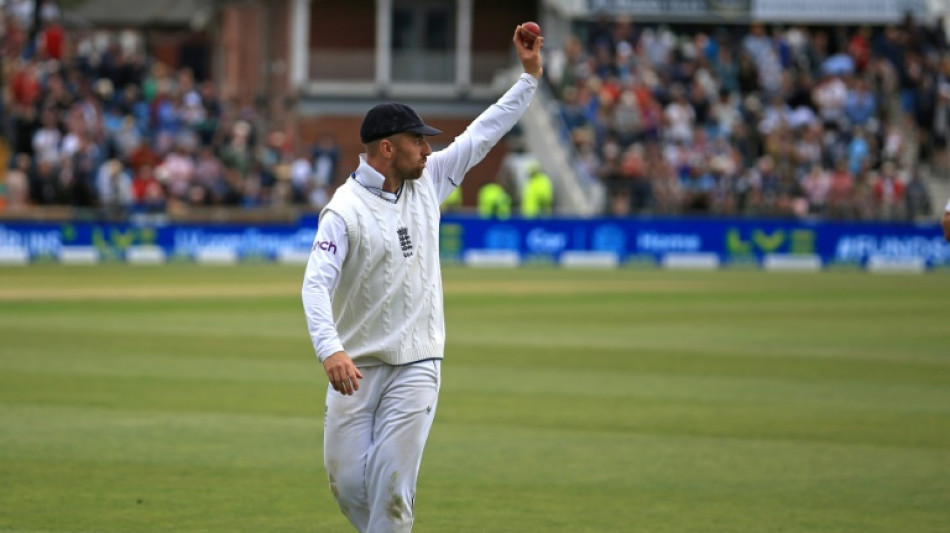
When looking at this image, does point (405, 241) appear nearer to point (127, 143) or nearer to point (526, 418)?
point (526, 418)

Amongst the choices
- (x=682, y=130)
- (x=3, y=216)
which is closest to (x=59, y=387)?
(x=3, y=216)

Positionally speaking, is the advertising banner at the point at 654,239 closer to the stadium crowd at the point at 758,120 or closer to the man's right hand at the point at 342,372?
the stadium crowd at the point at 758,120

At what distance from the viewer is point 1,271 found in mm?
29875

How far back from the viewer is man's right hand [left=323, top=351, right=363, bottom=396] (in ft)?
22.0

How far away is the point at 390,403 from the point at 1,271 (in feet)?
79.4

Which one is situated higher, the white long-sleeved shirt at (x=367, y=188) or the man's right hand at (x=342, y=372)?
the white long-sleeved shirt at (x=367, y=188)

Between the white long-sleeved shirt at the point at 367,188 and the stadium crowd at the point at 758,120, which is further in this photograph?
the stadium crowd at the point at 758,120

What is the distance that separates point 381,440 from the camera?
23.2 feet

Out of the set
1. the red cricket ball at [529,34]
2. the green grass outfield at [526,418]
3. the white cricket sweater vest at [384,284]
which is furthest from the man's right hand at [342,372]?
the green grass outfield at [526,418]

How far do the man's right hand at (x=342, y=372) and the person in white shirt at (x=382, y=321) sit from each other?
27cm

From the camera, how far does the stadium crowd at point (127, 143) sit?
110 feet

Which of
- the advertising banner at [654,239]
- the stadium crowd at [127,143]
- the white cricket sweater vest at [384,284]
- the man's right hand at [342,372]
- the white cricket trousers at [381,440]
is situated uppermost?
the white cricket sweater vest at [384,284]

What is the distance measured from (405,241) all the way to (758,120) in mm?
32504

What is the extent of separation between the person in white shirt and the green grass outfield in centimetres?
178
